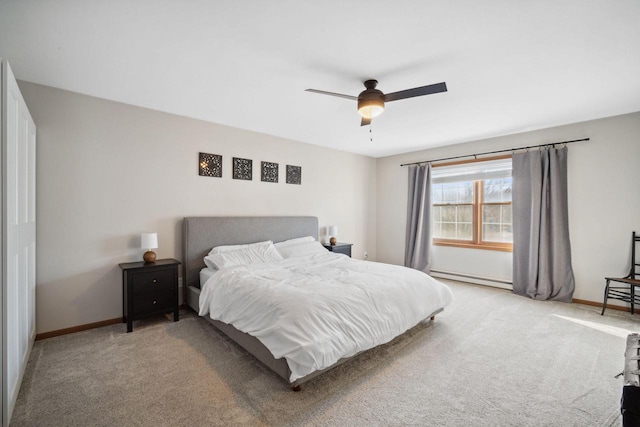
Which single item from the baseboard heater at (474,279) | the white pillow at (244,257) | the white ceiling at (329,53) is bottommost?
the baseboard heater at (474,279)

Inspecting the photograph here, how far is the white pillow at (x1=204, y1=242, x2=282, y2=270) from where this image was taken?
3480 millimetres

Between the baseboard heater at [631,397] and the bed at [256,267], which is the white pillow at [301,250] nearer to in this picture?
the bed at [256,267]

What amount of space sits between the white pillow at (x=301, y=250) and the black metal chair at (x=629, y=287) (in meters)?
3.77

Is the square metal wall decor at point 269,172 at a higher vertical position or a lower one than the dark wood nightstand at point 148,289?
higher

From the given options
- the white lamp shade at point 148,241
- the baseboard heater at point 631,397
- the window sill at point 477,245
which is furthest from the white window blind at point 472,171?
the white lamp shade at point 148,241

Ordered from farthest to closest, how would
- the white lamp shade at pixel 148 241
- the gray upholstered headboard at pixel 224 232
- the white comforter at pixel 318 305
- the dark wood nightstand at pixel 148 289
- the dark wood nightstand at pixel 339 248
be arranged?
the dark wood nightstand at pixel 339 248
the gray upholstered headboard at pixel 224 232
the white lamp shade at pixel 148 241
the dark wood nightstand at pixel 148 289
the white comforter at pixel 318 305

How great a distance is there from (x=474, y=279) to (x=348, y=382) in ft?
12.9

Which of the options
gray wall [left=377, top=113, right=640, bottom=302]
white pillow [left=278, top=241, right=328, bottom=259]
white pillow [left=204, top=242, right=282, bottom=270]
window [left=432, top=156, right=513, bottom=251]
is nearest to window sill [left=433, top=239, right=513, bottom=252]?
window [left=432, top=156, right=513, bottom=251]

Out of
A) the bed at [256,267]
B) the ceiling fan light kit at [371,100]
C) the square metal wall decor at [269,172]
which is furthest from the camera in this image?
the square metal wall decor at [269,172]

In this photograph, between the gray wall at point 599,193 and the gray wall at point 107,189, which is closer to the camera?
the gray wall at point 107,189

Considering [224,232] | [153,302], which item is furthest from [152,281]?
[224,232]

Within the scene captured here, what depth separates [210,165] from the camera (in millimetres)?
4012

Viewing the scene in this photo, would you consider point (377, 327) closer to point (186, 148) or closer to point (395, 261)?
point (186, 148)

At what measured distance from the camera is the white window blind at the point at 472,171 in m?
4.79
